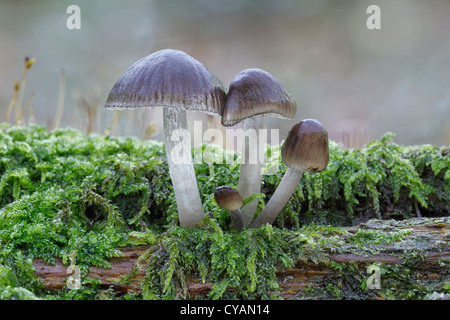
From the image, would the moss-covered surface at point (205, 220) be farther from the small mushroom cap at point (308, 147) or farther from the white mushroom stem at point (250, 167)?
the small mushroom cap at point (308, 147)

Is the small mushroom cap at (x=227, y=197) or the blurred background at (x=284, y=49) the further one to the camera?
the blurred background at (x=284, y=49)

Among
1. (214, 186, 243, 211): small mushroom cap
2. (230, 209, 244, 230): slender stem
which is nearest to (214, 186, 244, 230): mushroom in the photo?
(214, 186, 243, 211): small mushroom cap

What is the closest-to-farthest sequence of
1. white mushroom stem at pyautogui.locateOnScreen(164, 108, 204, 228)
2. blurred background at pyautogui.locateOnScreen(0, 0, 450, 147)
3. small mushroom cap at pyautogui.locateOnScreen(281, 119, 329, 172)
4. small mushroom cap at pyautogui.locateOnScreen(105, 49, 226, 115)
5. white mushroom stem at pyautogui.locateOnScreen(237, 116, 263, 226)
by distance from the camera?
small mushroom cap at pyautogui.locateOnScreen(105, 49, 226, 115), small mushroom cap at pyautogui.locateOnScreen(281, 119, 329, 172), white mushroom stem at pyautogui.locateOnScreen(164, 108, 204, 228), white mushroom stem at pyautogui.locateOnScreen(237, 116, 263, 226), blurred background at pyautogui.locateOnScreen(0, 0, 450, 147)

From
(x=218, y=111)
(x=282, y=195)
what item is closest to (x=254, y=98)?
(x=218, y=111)

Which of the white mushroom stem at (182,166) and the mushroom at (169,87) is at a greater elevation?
the mushroom at (169,87)

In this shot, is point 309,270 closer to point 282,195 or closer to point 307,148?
point 282,195

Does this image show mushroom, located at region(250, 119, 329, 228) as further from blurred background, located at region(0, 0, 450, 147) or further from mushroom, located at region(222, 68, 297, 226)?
blurred background, located at region(0, 0, 450, 147)

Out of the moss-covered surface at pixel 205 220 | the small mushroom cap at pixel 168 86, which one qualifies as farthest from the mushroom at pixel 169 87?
the moss-covered surface at pixel 205 220
